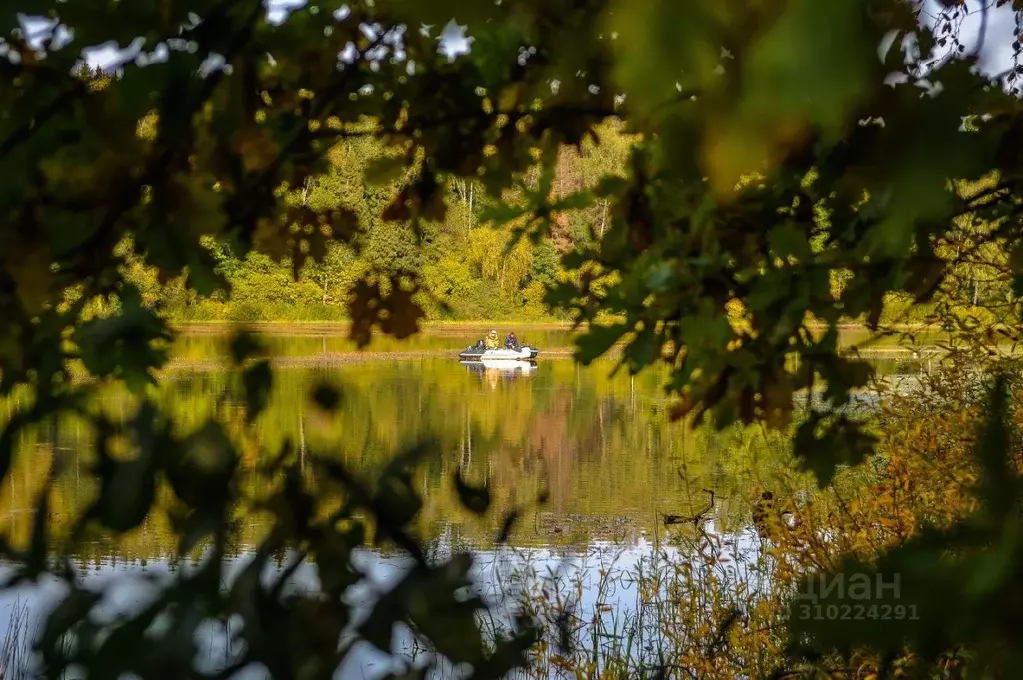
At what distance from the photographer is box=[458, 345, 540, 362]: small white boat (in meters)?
20.0

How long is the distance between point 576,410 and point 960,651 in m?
14.0

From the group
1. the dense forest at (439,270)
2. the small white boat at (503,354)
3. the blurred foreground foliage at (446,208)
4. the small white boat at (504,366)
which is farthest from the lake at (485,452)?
the dense forest at (439,270)

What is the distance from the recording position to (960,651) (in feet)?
1.44

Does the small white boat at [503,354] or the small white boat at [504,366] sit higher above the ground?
the small white boat at [503,354]

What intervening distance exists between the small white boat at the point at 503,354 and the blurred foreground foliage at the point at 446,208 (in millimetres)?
17867

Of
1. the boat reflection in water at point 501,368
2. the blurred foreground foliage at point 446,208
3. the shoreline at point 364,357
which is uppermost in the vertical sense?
the blurred foreground foliage at point 446,208

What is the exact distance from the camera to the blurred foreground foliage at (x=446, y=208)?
0.40 meters

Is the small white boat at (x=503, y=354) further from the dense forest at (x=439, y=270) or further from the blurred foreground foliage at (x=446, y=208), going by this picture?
the blurred foreground foliage at (x=446, y=208)

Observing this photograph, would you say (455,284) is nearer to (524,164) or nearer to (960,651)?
(524,164)

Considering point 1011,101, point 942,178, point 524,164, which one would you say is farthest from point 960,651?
point 524,164

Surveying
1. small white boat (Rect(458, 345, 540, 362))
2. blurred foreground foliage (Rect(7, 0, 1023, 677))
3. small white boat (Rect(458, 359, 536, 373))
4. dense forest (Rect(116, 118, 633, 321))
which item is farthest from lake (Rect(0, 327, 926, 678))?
dense forest (Rect(116, 118, 633, 321))

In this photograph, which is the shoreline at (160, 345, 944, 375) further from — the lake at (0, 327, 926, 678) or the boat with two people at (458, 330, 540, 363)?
the boat with two people at (458, 330, 540, 363)

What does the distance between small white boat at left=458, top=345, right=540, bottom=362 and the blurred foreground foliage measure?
17867 mm

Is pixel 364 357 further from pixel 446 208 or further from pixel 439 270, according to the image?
pixel 446 208
